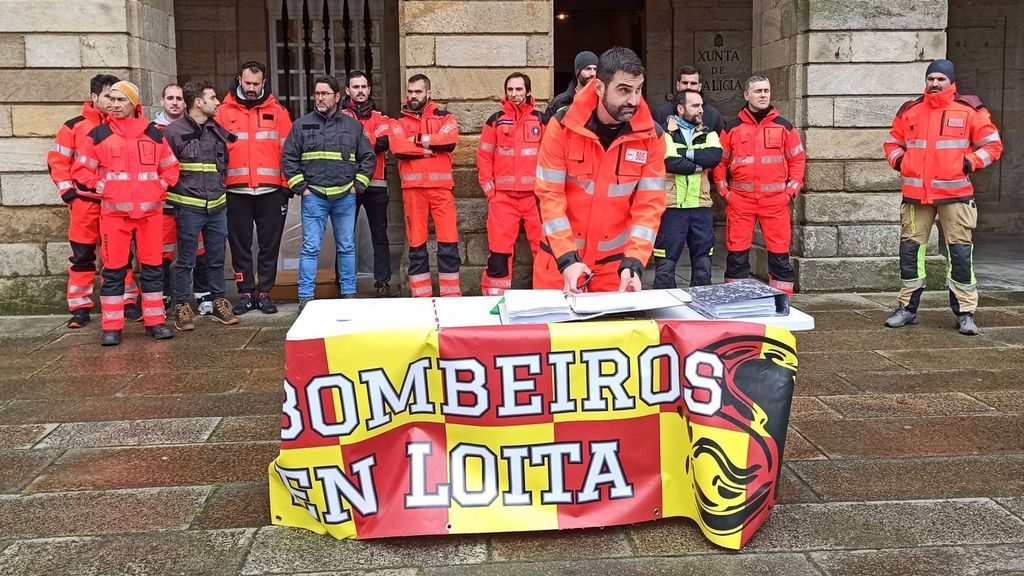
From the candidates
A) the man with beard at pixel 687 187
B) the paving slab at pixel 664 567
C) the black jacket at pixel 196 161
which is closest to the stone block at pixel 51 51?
the black jacket at pixel 196 161

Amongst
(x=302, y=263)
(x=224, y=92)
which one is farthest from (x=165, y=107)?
(x=224, y=92)

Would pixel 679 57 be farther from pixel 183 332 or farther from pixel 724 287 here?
pixel 724 287

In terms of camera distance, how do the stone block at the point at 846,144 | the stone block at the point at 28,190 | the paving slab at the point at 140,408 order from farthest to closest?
the stone block at the point at 846,144, the stone block at the point at 28,190, the paving slab at the point at 140,408

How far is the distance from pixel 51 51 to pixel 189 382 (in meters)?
→ 4.14

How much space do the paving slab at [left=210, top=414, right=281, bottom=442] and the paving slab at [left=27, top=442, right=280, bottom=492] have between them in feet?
0.36

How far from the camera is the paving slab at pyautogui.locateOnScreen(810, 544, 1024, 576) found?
3793 millimetres

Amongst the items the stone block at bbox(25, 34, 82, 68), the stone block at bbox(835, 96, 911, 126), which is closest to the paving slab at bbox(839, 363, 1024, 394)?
the stone block at bbox(835, 96, 911, 126)

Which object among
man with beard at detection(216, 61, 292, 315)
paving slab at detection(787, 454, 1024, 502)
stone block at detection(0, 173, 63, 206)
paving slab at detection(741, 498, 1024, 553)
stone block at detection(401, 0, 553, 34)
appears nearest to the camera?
paving slab at detection(741, 498, 1024, 553)

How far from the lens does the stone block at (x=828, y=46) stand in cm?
987

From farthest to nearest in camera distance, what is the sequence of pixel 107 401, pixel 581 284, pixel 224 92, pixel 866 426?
pixel 224 92 < pixel 107 401 < pixel 866 426 < pixel 581 284

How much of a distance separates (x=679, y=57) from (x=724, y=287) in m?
10.1

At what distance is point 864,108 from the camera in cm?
995

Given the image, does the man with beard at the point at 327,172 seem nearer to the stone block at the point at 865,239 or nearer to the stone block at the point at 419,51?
the stone block at the point at 419,51

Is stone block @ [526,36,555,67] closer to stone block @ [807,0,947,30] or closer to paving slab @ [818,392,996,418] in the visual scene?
stone block @ [807,0,947,30]
